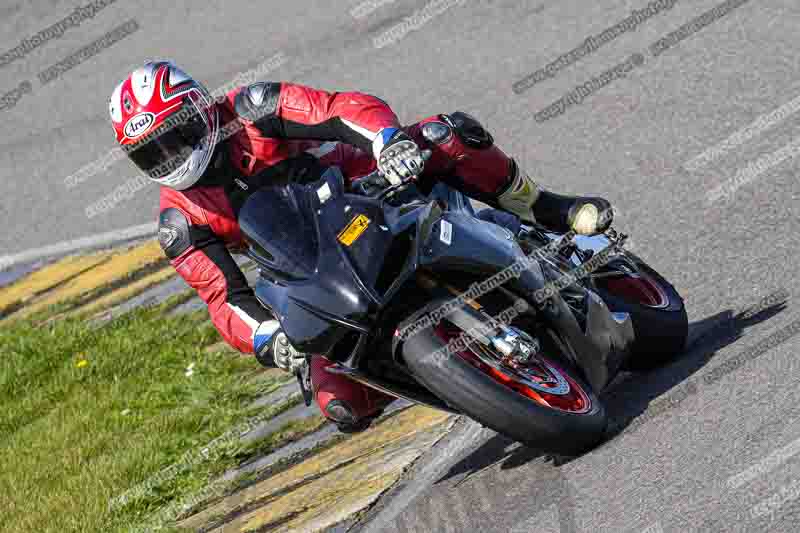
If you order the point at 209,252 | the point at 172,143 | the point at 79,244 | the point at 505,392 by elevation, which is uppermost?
the point at 172,143

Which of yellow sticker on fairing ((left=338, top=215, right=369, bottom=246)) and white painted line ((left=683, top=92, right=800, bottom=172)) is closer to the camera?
yellow sticker on fairing ((left=338, top=215, right=369, bottom=246))

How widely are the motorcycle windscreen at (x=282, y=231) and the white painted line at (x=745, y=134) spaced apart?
3.27m

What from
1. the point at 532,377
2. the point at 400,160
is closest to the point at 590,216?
the point at 400,160

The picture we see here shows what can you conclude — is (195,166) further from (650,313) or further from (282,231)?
(650,313)

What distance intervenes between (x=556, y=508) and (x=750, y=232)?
7.66 feet

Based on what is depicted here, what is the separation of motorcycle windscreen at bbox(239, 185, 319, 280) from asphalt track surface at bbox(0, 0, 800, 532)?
4.13ft

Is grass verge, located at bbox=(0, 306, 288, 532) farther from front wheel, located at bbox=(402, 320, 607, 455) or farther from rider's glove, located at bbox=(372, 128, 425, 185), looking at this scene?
front wheel, located at bbox=(402, 320, 607, 455)

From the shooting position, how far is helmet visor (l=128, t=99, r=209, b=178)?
568cm

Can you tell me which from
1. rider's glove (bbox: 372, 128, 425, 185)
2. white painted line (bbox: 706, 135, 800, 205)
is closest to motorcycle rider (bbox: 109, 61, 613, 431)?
rider's glove (bbox: 372, 128, 425, 185)

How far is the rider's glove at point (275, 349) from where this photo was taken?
5.34 m

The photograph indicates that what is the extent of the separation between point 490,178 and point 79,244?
16.4 ft

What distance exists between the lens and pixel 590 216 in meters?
6.04

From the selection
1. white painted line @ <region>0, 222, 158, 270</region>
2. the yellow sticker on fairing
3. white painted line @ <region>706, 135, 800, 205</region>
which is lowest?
white painted line @ <region>706, 135, 800, 205</region>

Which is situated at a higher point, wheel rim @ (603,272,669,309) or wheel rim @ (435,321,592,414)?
wheel rim @ (435,321,592,414)
